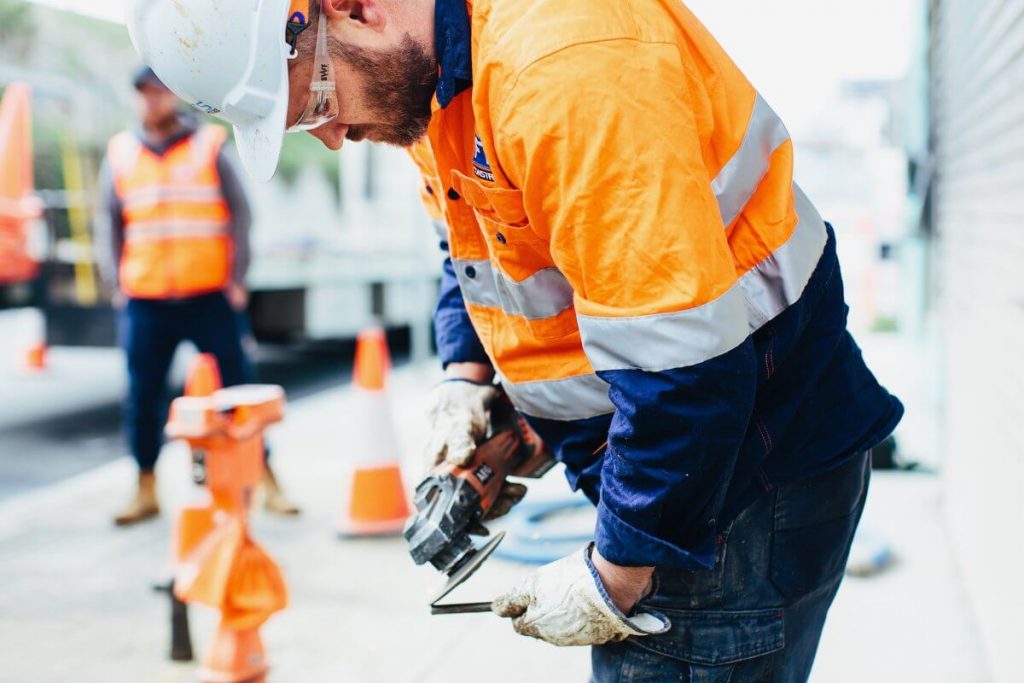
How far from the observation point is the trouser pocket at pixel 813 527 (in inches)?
63.9

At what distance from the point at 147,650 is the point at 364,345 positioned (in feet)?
6.12

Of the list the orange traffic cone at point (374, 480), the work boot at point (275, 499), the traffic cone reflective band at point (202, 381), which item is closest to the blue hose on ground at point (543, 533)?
the orange traffic cone at point (374, 480)

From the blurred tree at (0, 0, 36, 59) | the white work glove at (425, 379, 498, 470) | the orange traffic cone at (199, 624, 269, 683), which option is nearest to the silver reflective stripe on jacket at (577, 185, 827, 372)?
the white work glove at (425, 379, 498, 470)

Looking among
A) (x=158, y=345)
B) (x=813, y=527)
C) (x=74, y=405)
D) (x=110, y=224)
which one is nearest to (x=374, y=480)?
(x=158, y=345)

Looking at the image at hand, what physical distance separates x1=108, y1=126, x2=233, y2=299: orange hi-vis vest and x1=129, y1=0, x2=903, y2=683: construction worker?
3385 mm

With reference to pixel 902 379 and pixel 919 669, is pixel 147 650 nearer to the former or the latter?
pixel 919 669

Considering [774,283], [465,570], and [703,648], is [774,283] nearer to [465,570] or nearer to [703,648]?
[703,648]

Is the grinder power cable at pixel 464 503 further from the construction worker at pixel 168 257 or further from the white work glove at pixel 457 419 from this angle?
the construction worker at pixel 168 257

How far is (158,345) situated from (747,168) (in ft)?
13.8

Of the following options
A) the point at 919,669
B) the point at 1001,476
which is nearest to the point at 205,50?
the point at 1001,476

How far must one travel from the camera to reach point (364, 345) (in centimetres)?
496

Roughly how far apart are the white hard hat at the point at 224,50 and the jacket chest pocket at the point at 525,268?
34 cm

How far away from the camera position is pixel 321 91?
1.61 meters

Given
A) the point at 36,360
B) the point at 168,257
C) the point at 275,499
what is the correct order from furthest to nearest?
the point at 36,360 → the point at 275,499 → the point at 168,257
